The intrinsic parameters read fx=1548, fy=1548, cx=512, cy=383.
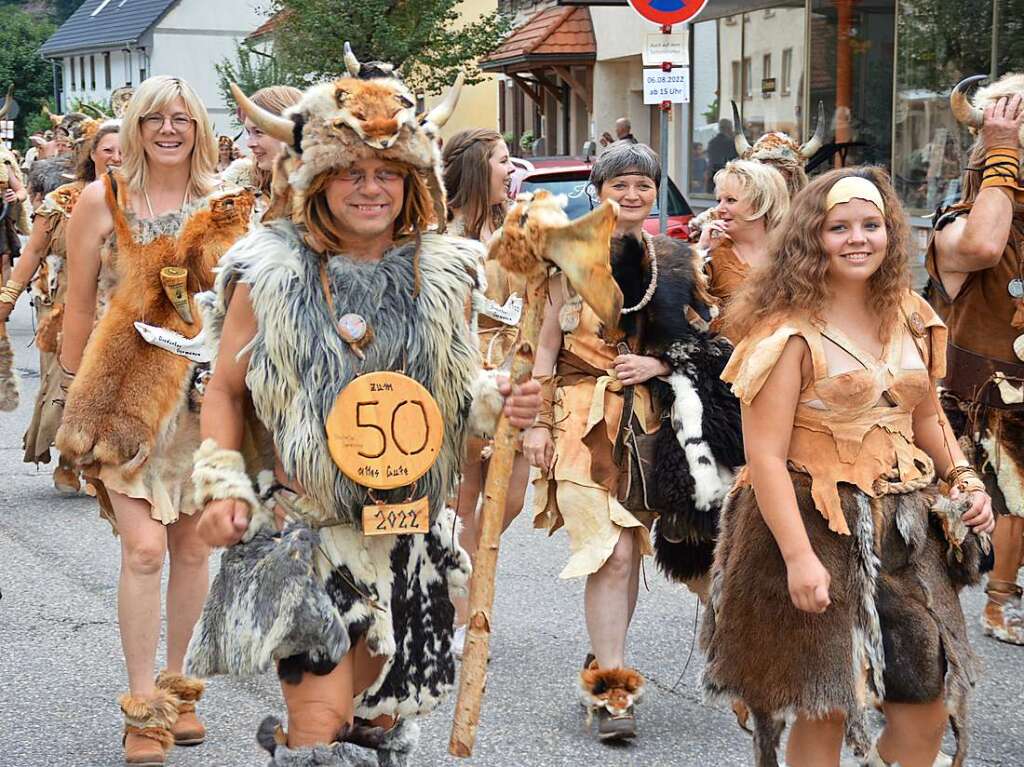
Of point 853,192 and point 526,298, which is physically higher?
point 853,192

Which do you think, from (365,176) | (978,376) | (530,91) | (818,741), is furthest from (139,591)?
(530,91)

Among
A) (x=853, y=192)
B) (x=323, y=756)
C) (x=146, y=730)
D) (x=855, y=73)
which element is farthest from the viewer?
(x=855, y=73)

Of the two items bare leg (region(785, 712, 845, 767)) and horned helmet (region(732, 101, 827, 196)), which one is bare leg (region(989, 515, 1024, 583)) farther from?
bare leg (region(785, 712, 845, 767))

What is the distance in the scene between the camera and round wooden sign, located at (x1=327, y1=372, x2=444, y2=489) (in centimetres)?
362

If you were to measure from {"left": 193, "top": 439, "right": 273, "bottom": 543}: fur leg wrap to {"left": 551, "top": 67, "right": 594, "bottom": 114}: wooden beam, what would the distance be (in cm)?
2583

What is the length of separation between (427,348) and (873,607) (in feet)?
4.19

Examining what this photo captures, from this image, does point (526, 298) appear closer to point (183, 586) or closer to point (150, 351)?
point (150, 351)

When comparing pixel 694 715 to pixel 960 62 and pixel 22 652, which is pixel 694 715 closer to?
pixel 22 652

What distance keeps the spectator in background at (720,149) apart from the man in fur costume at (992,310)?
1386 centimetres

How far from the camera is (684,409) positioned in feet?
17.6

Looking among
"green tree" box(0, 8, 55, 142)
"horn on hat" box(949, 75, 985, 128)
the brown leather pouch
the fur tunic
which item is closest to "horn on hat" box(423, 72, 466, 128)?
the fur tunic

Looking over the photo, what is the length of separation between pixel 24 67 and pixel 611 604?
81459 millimetres

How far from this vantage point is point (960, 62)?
14.2 m

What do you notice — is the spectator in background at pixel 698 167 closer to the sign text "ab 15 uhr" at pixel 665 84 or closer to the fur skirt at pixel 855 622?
the sign text "ab 15 uhr" at pixel 665 84
